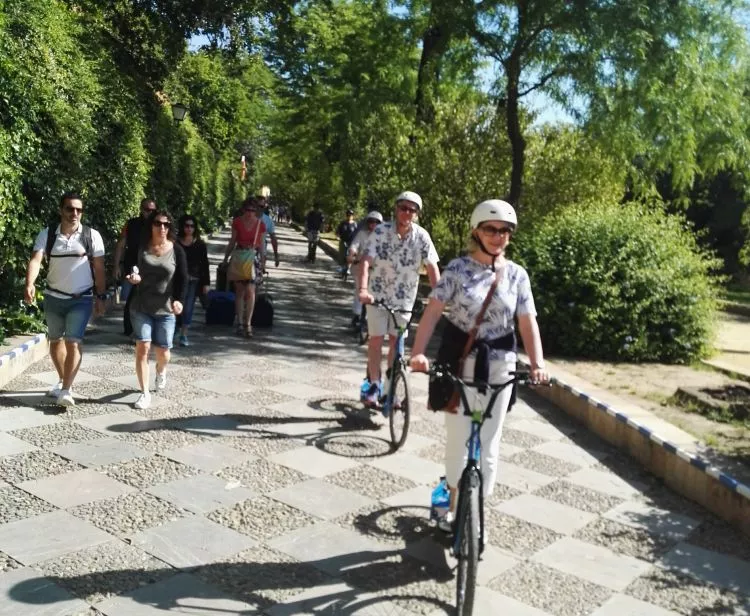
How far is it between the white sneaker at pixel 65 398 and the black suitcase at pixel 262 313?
5.09m

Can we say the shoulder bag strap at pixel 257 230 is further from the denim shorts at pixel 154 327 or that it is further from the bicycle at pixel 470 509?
the bicycle at pixel 470 509

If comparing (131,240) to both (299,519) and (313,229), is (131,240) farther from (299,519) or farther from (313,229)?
(313,229)

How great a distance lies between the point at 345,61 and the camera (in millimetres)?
22906

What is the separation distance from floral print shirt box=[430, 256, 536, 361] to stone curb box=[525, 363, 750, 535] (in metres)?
2.18

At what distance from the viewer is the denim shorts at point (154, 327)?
22.7 feet

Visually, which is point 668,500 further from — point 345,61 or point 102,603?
point 345,61

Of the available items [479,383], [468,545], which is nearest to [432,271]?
[479,383]

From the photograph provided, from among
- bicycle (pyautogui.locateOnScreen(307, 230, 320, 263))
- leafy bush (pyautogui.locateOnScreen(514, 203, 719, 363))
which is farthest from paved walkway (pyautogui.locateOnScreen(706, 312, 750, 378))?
bicycle (pyautogui.locateOnScreen(307, 230, 320, 263))

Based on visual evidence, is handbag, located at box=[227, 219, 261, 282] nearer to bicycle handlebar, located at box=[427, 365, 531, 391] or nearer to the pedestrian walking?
the pedestrian walking

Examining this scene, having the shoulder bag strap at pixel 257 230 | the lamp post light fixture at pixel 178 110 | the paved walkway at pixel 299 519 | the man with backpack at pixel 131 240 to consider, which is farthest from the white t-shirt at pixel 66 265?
the lamp post light fixture at pixel 178 110

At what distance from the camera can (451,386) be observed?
401 centimetres

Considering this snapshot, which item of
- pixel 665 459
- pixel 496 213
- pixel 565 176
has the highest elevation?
pixel 565 176

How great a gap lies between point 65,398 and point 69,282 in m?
0.96

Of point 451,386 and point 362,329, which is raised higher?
point 451,386
